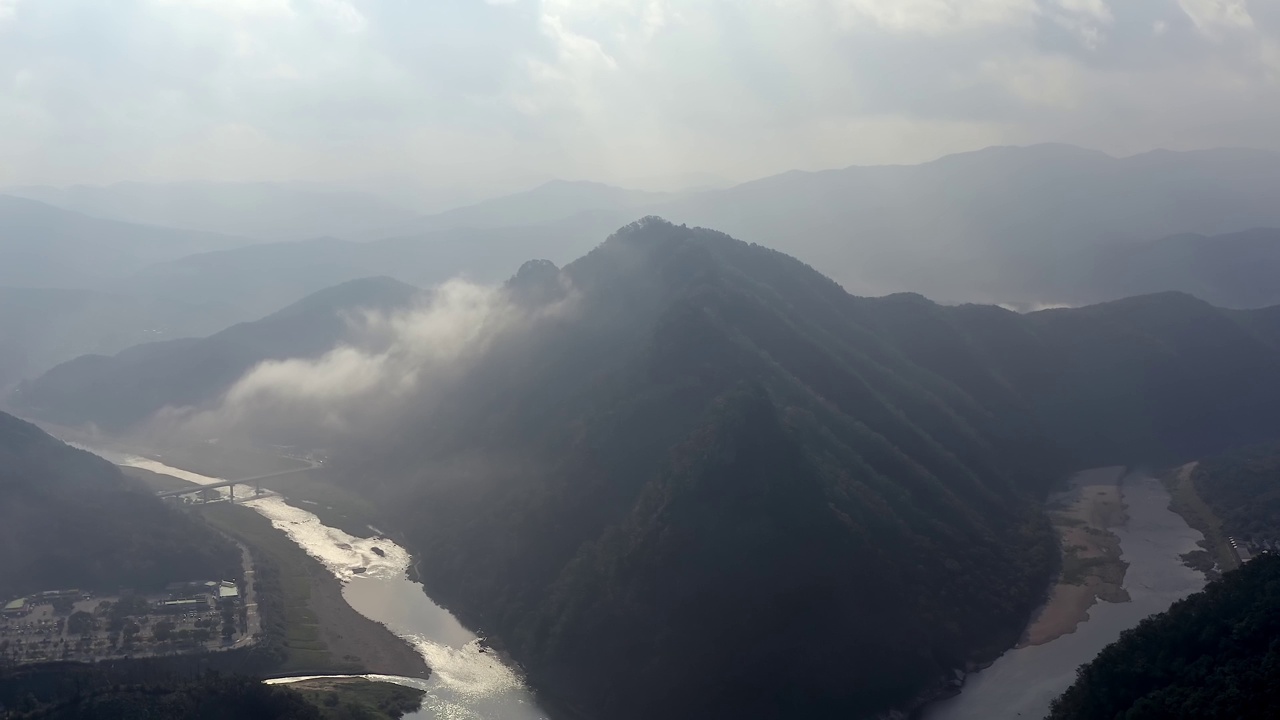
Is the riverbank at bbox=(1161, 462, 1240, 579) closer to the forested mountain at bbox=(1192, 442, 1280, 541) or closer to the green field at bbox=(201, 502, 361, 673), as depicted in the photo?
the forested mountain at bbox=(1192, 442, 1280, 541)

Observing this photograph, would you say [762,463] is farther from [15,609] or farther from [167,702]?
[15,609]

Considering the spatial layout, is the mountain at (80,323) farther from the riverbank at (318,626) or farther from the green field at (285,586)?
the riverbank at (318,626)

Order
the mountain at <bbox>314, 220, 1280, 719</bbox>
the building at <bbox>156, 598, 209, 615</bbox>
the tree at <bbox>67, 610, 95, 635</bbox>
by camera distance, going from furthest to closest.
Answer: the building at <bbox>156, 598, 209, 615</bbox> → the tree at <bbox>67, 610, 95, 635</bbox> → the mountain at <bbox>314, 220, 1280, 719</bbox>

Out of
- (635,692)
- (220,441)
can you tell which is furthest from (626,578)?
(220,441)


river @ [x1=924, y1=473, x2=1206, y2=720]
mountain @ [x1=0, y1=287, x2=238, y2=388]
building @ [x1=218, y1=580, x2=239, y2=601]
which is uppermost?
mountain @ [x1=0, y1=287, x2=238, y2=388]

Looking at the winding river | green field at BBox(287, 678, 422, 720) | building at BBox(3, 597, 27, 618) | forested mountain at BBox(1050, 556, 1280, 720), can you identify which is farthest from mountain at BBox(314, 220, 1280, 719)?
building at BBox(3, 597, 27, 618)

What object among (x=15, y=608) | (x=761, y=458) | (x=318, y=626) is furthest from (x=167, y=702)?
(x=761, y=458)

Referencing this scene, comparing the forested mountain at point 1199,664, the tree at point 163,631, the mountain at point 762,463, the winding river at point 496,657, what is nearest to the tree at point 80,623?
the tree at point 163,631
